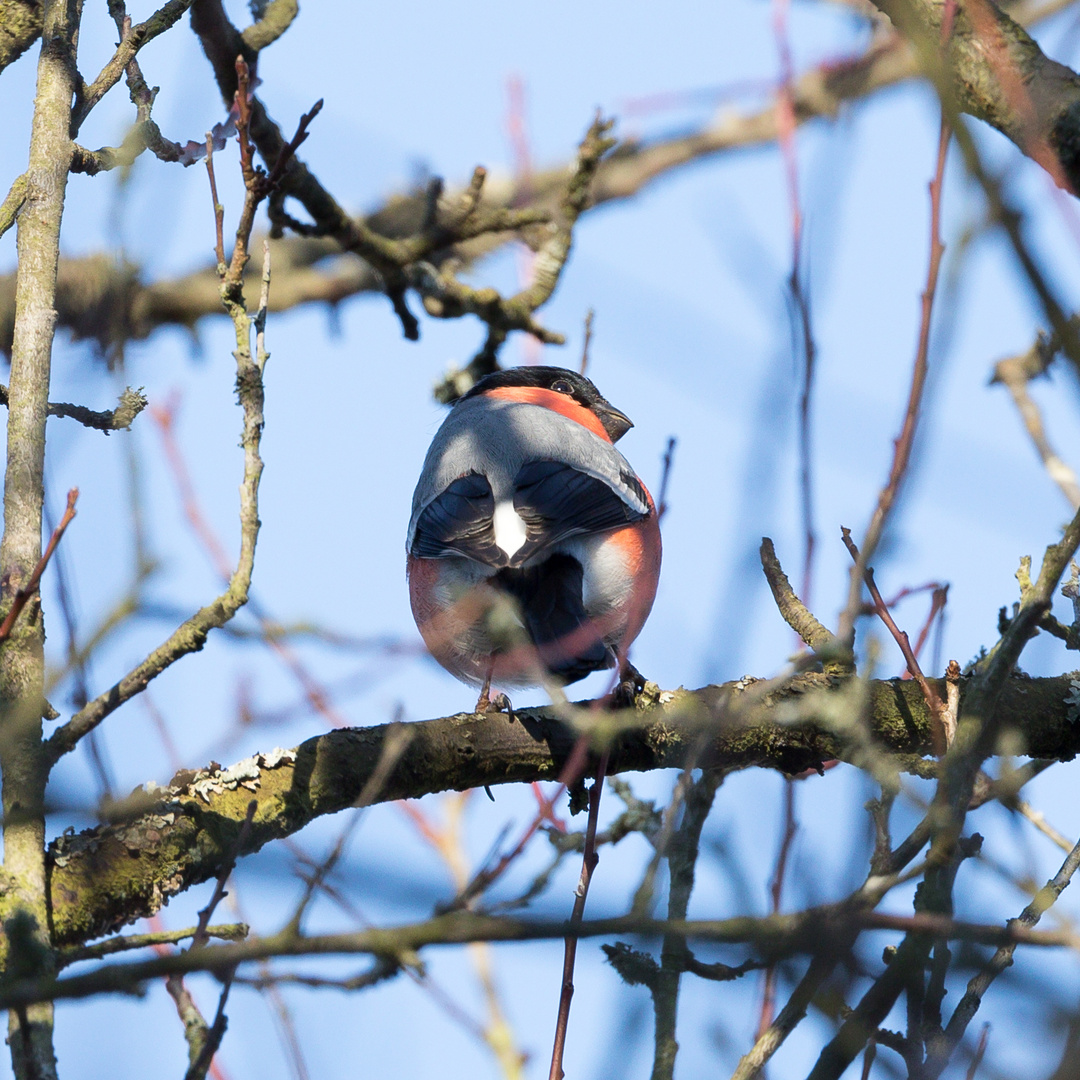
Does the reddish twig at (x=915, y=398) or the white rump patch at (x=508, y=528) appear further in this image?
the white rump patch at (x=508, y=528)

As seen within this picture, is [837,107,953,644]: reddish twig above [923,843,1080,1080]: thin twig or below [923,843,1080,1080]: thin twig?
above

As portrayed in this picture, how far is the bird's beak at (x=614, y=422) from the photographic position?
14.8ft

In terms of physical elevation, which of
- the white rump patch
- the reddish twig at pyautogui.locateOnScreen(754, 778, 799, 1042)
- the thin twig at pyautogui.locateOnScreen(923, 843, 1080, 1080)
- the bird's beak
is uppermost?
the bird's beak

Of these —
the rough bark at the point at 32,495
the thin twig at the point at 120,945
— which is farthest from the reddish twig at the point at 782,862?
the rough bark at the point at 32,495

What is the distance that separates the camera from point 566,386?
468 centimetres

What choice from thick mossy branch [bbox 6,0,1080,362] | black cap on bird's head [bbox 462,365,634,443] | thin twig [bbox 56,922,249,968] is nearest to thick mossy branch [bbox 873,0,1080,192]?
thick mossy branch [bbox 6,0,1080,362]

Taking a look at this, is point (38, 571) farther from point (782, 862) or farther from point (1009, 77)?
point (1009, 77)

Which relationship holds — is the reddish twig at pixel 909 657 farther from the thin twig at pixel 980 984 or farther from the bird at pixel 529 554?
the bird at pixel 529 554

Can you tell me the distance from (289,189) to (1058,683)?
246 cm

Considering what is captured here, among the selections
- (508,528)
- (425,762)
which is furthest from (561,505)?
(425,762)

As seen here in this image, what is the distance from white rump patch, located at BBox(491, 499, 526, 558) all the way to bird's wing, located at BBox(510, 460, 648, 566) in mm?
14

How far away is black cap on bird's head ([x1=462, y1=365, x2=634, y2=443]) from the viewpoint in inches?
178

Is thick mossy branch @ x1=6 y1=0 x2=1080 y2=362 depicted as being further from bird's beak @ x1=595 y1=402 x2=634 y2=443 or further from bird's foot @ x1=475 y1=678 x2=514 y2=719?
bird's foot @ x1=475 y1=678 x2=514 y2=719

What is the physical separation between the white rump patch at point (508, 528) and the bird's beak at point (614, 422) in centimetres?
138
